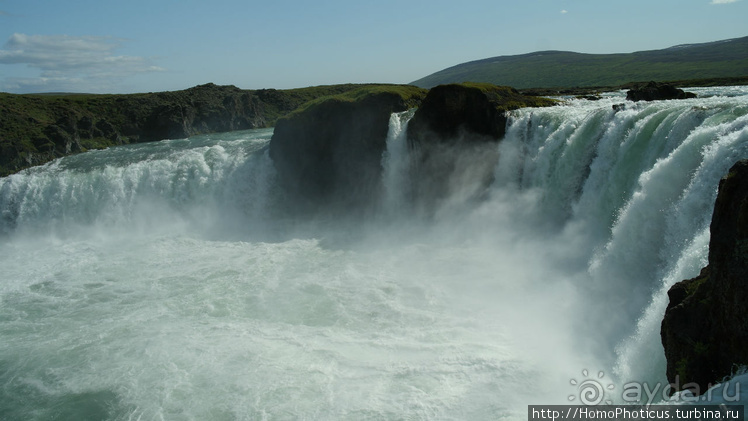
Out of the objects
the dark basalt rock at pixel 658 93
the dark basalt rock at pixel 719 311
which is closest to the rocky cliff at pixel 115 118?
the dark basalt rock at pixel 658 93

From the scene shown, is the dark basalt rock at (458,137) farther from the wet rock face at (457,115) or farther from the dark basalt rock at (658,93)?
the dark basalt rock at (658,93)

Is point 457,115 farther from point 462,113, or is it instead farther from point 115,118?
point 115,118

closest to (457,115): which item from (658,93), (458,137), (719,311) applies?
(458,137)

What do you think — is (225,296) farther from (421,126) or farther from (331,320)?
(421,126)

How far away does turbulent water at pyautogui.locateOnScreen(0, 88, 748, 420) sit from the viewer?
984 cm

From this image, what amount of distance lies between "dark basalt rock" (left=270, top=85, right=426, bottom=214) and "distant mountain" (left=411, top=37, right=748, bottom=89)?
52.0 metres

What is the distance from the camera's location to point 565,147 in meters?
16.8

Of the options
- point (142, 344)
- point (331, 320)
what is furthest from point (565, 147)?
point (142, 344)

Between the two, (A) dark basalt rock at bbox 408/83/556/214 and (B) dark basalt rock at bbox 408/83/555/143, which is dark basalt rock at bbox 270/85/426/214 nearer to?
(A) dark basalt rock at bbox 408/83/556/214

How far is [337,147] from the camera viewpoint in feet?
84.5

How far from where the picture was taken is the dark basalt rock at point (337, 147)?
24.5m

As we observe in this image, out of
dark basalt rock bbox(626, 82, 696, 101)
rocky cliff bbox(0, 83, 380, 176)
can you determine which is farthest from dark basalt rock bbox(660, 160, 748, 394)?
rocky cliff bbox(0, 83, 380, 176)

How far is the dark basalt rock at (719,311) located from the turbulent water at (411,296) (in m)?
0.63

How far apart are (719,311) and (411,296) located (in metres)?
8.89
